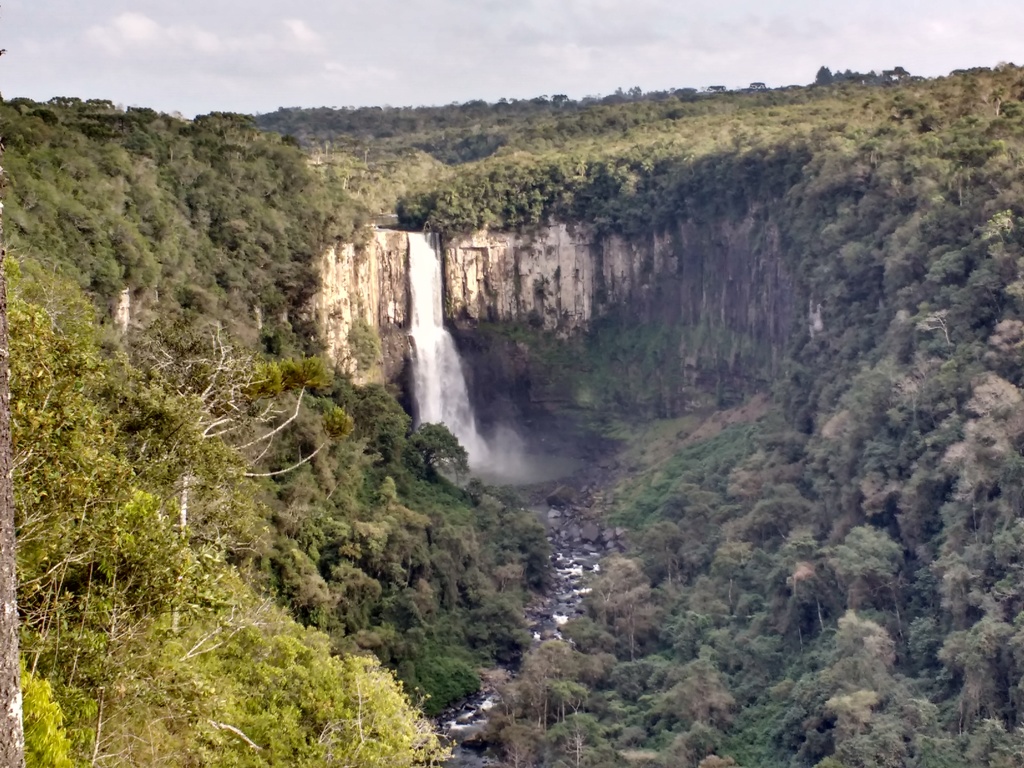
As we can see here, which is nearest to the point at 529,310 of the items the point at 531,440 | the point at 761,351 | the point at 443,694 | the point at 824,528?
the point at 531,440

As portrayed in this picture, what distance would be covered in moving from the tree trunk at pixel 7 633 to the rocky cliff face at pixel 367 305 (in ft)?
113

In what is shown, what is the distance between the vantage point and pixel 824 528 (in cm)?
3559

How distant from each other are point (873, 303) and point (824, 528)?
8.56 meters

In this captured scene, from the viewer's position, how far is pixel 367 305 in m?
48.3

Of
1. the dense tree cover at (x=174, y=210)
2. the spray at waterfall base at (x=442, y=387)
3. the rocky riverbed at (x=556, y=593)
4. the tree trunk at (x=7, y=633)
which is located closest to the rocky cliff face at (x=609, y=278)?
the spray at waterfall base at (x=442, y=387)

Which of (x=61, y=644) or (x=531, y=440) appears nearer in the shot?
→ (x=61, y=644)

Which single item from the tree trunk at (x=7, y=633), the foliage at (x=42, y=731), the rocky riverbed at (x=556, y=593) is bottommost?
the rocky riverbed at (x=556, y=593)

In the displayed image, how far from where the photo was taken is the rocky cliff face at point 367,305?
44.6 metres

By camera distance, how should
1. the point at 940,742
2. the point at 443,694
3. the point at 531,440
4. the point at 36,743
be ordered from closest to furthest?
the point at 36,743 < the point at 940,742 < the point at 443,694 < the point at 531,440

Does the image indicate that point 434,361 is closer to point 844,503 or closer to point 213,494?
point 844,503

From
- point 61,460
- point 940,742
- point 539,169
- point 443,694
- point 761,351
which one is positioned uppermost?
point 539,169

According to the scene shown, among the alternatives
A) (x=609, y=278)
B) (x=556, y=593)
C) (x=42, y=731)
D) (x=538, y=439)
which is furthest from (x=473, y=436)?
(x=42, y=731)

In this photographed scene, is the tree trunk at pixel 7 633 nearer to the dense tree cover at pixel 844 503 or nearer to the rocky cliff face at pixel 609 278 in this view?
the dense tree cover at pixel 844 503

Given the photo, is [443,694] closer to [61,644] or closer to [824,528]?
[824,528]
